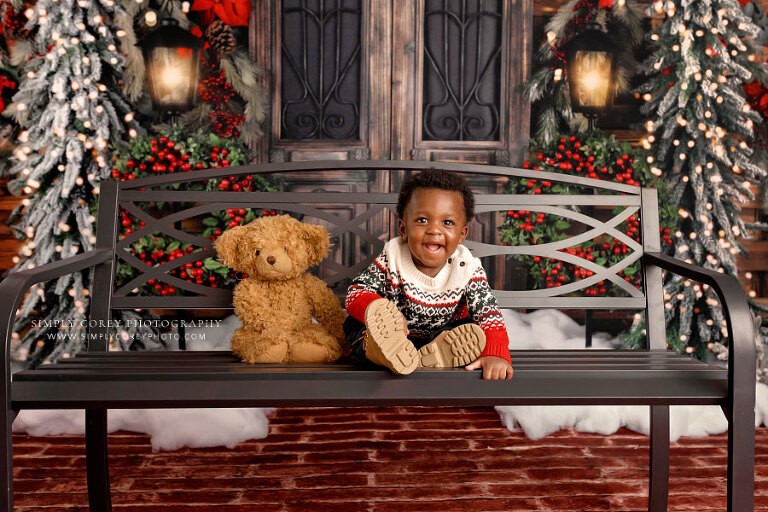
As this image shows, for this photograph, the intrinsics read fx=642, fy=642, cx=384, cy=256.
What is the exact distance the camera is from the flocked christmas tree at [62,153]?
3.01 metres

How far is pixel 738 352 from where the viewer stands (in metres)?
1.44

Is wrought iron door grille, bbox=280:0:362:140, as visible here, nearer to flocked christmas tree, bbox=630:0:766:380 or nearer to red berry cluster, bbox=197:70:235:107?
red berry cluster, bbox=197:70:235:107

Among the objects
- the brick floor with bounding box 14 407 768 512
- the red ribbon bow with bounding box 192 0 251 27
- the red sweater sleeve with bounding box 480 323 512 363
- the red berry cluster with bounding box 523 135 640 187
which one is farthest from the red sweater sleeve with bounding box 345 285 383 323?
the red ribbon bow with bounding box 192 0 251 27

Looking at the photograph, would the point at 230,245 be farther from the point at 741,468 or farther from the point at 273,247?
the point at 741,468

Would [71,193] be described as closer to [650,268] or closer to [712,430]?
[650,268]

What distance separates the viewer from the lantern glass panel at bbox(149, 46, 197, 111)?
146 inches

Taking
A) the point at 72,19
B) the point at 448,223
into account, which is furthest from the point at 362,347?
the point at 72,19

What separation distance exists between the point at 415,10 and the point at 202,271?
2.02 meters

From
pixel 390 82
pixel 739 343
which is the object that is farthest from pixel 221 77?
pixel 739 343

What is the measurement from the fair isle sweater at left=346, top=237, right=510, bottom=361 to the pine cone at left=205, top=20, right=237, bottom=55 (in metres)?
2.55

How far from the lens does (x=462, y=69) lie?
395 centimetres

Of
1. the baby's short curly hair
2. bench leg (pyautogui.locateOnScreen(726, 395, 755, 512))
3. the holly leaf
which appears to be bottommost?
bench leg (pyautogui.locateOnScreen(726, 395, 755, 512))

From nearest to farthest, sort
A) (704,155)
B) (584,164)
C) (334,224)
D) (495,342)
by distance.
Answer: (495,342) < (334,224) < (704,155) < (584,164)

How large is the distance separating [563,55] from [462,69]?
24.4 inches
